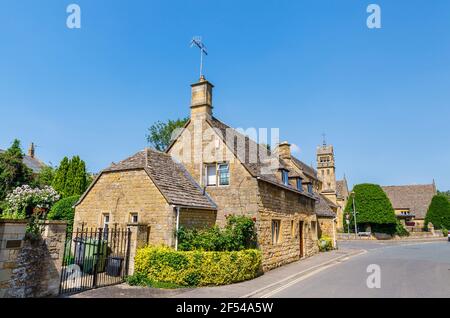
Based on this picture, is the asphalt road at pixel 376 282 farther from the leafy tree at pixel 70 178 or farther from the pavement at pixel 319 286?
the leafy tree at pixel 70 178

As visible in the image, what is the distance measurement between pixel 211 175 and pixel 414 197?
64.6 meters

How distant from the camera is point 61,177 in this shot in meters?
29.9

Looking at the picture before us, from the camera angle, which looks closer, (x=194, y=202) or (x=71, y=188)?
(x=194, y=202)

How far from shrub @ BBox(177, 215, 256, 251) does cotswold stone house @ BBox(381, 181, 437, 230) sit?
57.8 m

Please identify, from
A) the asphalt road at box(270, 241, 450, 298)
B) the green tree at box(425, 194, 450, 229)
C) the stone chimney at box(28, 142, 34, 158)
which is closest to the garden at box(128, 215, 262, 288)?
the asphalt road at box(270, 241, 450, 298)

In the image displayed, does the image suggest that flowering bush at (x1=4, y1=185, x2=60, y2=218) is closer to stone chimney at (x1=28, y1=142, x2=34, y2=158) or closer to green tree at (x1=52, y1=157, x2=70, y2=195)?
green tree at (x1=52, y1=157, x2=70, y2=195)

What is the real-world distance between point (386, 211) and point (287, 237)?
33481 millimetres

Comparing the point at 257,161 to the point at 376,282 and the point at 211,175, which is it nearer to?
the point at 211,175

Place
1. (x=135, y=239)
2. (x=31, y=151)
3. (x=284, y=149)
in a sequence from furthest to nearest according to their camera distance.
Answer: (x=31, y=151) → (x=284, y=149) → (x=135, y=239)

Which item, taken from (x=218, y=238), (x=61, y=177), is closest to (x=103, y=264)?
(x=218, y=238)

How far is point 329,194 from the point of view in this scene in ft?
157

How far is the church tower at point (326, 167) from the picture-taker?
6412 centimetres

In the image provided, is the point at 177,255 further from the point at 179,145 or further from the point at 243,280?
the point at 179,145
